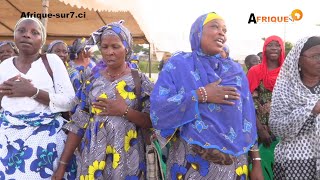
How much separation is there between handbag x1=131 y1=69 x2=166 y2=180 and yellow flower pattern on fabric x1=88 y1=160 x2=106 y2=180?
32 cm

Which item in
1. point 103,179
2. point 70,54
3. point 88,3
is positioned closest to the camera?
point 103,179

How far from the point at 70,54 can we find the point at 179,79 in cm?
326

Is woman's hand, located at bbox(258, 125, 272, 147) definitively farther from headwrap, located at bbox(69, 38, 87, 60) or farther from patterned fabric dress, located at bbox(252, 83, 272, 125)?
headwrap, located at bbox(69, 38, 87, 60)

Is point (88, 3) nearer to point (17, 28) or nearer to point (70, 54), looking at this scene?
point (70, 54)

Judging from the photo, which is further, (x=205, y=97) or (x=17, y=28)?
(x=17, y=28)

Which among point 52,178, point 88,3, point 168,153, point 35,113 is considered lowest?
point 52,178

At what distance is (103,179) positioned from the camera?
2.67 meters

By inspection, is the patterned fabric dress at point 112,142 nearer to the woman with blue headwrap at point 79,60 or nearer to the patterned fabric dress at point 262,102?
the patterned fabric dress at point 262,102

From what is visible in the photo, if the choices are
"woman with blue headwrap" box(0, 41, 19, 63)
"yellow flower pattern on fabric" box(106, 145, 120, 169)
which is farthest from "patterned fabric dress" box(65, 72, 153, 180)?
"woman with blue headwrap" box(0, 41, 19, 63)

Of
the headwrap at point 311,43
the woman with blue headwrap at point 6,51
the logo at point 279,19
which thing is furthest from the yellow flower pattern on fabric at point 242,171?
the logo at point 279,19

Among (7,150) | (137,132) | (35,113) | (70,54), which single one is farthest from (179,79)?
(70,54)

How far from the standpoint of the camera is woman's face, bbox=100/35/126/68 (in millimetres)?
2717

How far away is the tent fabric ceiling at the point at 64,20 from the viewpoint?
7602 mm

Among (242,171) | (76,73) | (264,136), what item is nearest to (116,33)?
(242,171)
